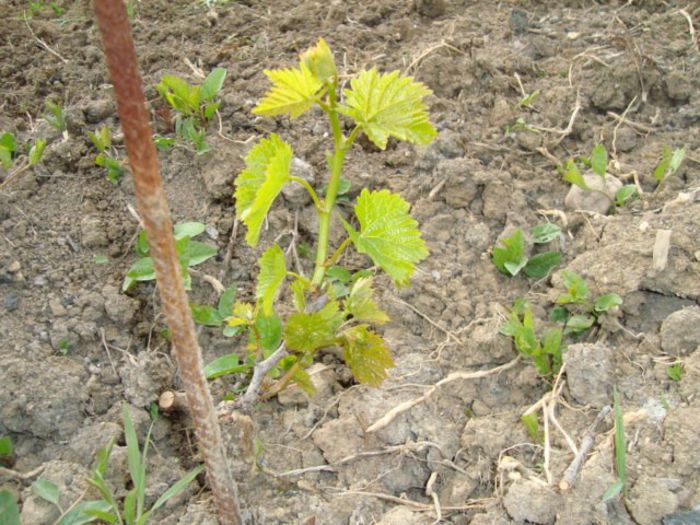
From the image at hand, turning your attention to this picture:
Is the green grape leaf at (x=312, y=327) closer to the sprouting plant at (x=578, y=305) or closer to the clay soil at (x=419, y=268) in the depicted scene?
the clay soil at (x=419, y=268)

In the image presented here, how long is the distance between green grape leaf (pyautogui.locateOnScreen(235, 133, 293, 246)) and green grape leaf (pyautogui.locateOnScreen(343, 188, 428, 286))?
0.67 ft

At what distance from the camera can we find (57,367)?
6.64 feet

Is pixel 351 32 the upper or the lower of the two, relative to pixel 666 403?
upper

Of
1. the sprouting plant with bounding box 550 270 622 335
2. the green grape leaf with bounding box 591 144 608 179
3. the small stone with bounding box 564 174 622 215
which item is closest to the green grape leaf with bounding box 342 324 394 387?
the sprouting plant with bounding box 550 270 622 335

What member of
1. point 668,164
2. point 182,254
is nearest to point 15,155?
point 182,254

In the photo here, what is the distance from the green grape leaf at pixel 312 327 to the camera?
181cm

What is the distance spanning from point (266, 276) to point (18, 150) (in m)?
1.35

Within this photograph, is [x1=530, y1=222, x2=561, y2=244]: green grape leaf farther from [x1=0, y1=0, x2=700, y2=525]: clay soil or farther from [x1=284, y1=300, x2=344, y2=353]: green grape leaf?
[x1=284, y1=300, x2=344, y2=353]: green grape leaf

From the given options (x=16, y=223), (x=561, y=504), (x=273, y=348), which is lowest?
(x=561, y=504)

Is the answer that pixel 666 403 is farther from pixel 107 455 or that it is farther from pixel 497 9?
A: pixel 497 9

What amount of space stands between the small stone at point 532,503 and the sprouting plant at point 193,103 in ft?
4.96

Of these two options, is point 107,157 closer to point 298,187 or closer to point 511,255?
point 298,187

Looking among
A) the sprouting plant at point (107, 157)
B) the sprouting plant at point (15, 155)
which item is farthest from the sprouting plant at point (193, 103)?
the sprouting plant at point (15, 155)

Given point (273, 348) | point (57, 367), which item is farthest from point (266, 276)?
point (57, 367)
